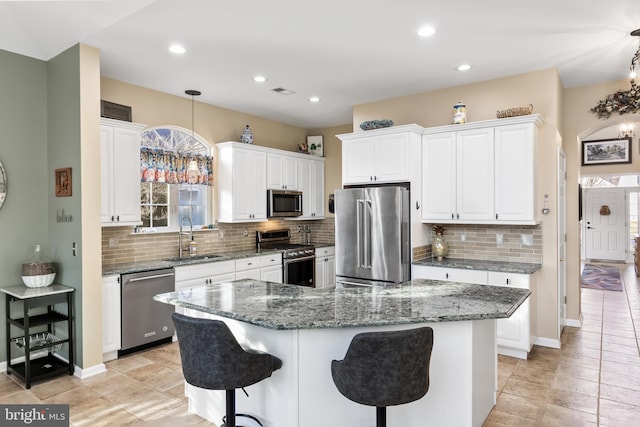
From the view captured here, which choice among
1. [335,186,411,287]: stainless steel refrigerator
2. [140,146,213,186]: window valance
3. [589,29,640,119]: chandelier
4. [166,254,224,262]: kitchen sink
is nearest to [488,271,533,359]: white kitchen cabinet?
[335,186,411,287]: stainless steel refrigerator

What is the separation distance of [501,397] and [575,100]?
3571mm

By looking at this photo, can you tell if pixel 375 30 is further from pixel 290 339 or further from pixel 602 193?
pixel 602 193

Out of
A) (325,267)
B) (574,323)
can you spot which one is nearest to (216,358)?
(325,267)

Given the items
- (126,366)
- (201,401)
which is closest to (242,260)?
(126,366)

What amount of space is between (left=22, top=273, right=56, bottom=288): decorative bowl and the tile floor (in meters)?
0.81

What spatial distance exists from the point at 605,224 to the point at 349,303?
1150 centimetres

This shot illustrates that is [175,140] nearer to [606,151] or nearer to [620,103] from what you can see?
[620,103]

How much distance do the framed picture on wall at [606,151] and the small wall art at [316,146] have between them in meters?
5.70

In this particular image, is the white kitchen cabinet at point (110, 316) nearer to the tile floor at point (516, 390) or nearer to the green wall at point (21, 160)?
the tile floor at point (516, 390)

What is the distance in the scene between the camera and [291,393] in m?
2.17

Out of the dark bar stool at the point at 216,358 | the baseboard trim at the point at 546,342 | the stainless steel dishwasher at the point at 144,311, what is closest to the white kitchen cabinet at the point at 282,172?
the stainless steel dishwasher at the point at 144,311

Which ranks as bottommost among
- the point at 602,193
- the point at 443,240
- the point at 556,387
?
the point at 556,387

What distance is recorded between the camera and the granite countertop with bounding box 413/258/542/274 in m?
3.95

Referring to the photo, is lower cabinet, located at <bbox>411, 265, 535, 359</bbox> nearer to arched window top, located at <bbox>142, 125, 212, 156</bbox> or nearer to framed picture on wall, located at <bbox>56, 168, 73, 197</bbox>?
arched window top, located at <bbox>142, 125, 212, 156</bbox>
